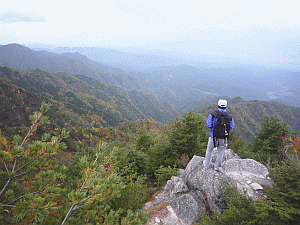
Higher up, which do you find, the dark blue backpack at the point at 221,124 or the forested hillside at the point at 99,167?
the dark blue backpack at the point at 221,124

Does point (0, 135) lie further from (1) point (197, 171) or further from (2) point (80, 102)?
(2) point (80, 102)

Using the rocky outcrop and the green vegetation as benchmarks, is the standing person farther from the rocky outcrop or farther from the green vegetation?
the green vegetation

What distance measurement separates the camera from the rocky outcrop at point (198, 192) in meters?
6.05

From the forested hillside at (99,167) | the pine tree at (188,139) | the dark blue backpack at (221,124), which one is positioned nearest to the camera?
the forested hillside at (99,167)

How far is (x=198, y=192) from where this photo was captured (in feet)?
22.1

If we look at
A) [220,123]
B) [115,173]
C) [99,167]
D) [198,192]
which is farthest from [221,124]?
[99,167]

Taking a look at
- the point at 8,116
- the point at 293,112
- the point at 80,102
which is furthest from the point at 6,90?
the point at 293,112

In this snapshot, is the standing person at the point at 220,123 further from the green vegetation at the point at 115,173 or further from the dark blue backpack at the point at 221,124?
the green vegetation at the point at 115,173

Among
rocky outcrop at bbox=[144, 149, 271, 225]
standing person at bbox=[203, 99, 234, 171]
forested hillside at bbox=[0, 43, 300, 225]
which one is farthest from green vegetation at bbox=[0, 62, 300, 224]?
standing person at bbox=[203, 99, 234, 171]

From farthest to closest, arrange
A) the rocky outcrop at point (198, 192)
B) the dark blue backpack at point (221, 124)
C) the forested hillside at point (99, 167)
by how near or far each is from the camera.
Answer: the rocky outcrop at point (198, 192) < the dark blue backpack at point (221, 124) < the forested hillside at point (99, 167)

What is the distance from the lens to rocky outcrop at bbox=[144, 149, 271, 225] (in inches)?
238

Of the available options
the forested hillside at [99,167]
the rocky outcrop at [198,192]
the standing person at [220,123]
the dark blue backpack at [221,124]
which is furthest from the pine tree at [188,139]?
the dark blue backpack at [221,124]

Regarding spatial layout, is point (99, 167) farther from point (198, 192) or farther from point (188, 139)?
point (188, 139)

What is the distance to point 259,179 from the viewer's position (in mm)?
7234
